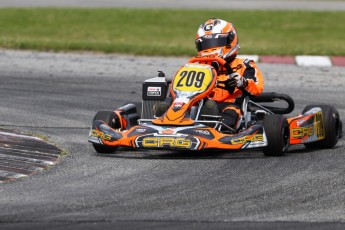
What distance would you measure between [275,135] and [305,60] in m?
8.58

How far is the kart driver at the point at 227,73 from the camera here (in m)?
10.2

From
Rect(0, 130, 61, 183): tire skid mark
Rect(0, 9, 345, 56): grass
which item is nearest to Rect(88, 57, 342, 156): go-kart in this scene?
Rect(0, 130, 61, 183): tire skid mark

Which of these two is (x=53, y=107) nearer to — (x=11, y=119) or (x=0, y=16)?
(x=11, y=119)

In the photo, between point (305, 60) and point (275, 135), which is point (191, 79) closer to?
point (275, 135)

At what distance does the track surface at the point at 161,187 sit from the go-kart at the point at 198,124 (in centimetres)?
14

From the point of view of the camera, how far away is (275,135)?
9.62 meters

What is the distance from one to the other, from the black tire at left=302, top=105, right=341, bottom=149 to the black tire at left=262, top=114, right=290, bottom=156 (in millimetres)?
741


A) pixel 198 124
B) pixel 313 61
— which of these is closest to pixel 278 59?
pixel 313 61

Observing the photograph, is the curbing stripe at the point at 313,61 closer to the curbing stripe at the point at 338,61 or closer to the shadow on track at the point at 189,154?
the curbing stripe at the point at 338,61

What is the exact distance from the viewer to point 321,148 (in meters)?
10.5

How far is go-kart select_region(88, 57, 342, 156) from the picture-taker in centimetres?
952

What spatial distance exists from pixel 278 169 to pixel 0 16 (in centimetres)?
1594

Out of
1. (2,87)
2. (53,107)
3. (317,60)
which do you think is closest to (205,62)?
(53,107)

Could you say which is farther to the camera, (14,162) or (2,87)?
(2,87)
